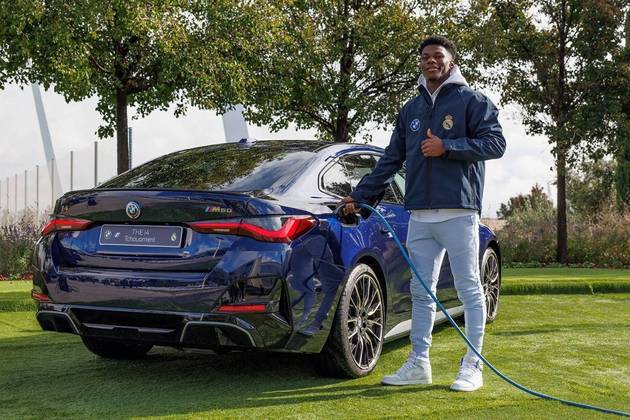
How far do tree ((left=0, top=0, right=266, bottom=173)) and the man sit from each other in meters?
9.42

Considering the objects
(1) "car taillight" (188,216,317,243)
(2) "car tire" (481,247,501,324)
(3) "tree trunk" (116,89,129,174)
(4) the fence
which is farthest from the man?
(4) the fence

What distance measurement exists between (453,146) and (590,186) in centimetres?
2757

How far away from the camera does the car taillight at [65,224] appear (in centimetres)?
482

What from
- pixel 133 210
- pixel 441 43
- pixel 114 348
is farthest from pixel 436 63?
pixel 114 348

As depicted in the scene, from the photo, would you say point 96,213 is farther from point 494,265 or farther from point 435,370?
point 494,265

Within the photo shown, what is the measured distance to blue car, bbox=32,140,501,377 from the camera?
4438mm

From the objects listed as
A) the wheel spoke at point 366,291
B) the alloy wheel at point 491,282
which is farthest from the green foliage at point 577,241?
the wheel spoke at point 366,291

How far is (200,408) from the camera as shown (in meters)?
4.38

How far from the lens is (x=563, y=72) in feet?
65.8

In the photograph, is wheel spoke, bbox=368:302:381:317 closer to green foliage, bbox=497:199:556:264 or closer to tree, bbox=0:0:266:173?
tree, bbox=0:0:266:173

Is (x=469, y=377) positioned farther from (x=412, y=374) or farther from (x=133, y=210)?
(x=133, y=210)

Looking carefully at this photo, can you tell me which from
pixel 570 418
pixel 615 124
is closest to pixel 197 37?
pixel 615 124

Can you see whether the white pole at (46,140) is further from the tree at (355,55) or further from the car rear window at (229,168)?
the car rear window at (229,168)

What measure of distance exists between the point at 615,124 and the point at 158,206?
17524 mm
